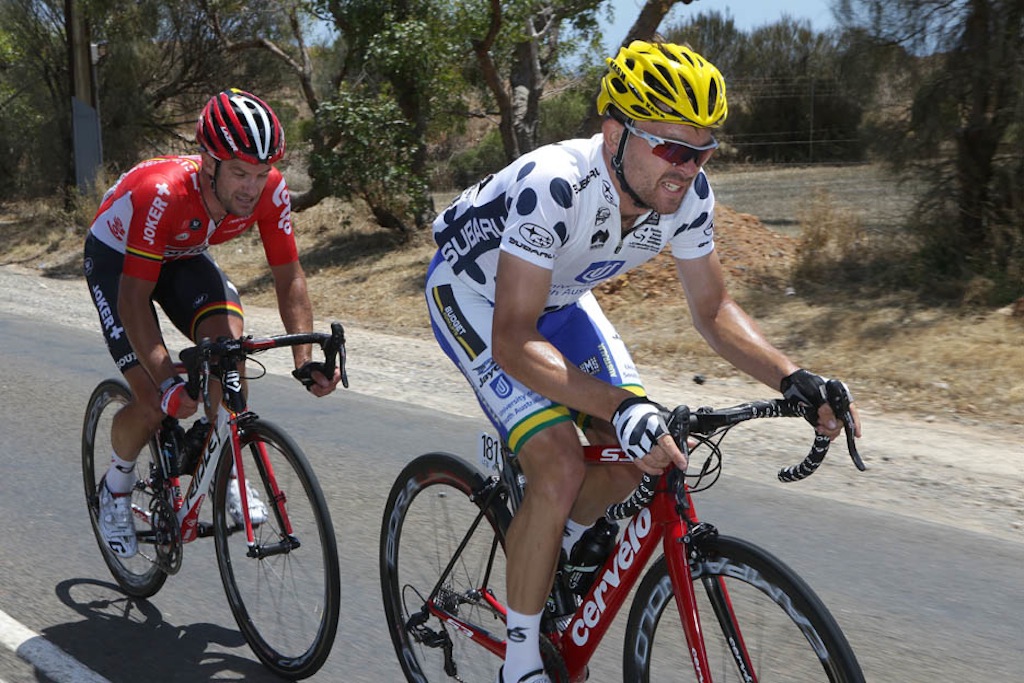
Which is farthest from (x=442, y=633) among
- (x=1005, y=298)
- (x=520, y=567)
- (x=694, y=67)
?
(x=1005, y=298)

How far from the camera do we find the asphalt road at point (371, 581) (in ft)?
13.4

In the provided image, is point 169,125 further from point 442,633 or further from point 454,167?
point 442,633

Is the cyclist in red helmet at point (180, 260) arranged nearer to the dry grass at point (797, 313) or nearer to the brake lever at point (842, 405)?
the brake lever at point (842, 405)

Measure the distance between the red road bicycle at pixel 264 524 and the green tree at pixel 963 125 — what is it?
26.0ft

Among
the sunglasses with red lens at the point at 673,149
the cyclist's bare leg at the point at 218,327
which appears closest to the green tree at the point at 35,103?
the cyclist's bare leg at the point at 218,327

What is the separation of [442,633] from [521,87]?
13417 millimetres

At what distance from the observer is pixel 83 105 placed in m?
22.7

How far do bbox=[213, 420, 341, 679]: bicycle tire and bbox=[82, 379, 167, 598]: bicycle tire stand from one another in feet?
1.75

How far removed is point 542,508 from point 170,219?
81.9 inches

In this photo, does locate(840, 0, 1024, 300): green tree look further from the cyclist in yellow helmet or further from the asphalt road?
the cyclist in yellow helmet

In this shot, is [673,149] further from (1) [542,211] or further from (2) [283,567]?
(2) [283,567]

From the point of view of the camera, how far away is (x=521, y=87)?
16.3 metres

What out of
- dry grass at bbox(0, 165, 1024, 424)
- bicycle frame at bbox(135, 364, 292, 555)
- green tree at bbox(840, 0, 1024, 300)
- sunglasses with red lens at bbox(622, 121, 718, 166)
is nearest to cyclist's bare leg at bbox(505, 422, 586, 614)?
sunglasses with red lens at bbox(622, 121, 718, 166)


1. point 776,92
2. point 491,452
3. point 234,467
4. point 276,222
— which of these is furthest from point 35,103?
point 491,452
